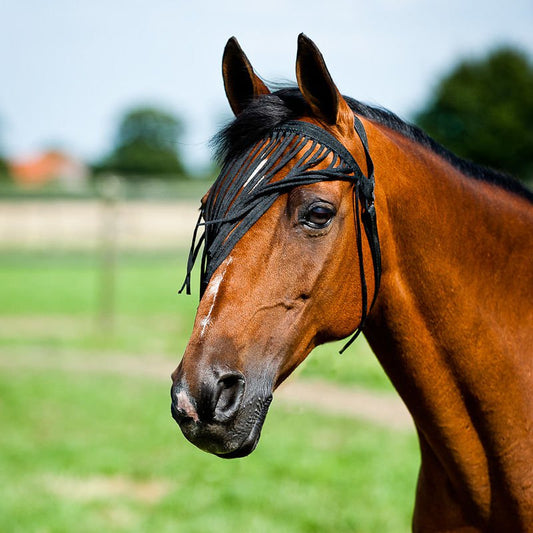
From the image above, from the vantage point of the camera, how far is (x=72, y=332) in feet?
36.5

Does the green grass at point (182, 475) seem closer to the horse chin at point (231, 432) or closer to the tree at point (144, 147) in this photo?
the horse chin at point (231, 432)

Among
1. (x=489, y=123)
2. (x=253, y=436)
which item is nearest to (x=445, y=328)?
(x=253, y=436)

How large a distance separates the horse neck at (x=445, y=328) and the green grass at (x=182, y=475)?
7.50ft

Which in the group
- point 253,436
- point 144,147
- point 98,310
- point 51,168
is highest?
point 253,436

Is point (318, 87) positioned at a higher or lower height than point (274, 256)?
higher

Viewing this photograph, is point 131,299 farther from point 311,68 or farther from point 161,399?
point 311,68

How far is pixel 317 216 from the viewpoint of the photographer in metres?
1.73

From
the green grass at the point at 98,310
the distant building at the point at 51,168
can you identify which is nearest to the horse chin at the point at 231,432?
the green grass at the point at 98,310

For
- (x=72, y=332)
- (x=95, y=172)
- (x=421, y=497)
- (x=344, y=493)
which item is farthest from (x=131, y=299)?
(x=95, y=172)

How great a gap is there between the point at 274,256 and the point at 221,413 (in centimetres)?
42

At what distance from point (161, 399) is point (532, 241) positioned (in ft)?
18.3

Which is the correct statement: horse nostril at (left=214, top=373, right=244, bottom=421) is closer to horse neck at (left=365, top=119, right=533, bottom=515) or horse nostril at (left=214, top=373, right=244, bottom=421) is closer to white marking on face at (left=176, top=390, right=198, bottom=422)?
white marking on face at (left=176, top=390, right=198, bottom=422)

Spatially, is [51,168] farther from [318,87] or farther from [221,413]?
[221,413]

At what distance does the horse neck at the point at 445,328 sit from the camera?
6.32ft
